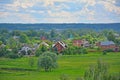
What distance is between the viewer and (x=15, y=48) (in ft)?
29.4

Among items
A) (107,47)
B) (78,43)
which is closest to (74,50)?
(78,43)

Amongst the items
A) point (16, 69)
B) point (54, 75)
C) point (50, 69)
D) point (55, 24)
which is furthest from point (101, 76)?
point (55, 24)

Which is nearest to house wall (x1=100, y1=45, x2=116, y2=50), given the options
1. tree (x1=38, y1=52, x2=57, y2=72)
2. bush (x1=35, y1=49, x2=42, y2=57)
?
tree (x1=38, y1=52, x2=57, y2=72)

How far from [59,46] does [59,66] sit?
3.06 ft

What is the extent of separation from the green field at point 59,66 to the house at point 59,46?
1.00 ft

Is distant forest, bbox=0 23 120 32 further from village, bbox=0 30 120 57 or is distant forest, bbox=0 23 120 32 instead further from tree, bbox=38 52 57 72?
tree, bbox=38 52 57 72

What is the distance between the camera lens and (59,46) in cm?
893

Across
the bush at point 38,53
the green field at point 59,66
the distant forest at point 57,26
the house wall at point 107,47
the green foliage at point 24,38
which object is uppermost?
the distant forest at point 57,26

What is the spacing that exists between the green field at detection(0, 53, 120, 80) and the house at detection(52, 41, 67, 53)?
12.0 inches

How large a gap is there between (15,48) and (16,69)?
0.90 m

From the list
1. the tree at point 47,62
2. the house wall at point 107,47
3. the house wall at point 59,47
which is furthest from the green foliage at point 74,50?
the tree at point 47,62

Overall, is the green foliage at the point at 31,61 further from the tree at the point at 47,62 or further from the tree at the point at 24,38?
the tree at the point at 24,38

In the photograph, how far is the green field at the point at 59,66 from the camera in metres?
7.59

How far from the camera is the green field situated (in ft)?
24.9
